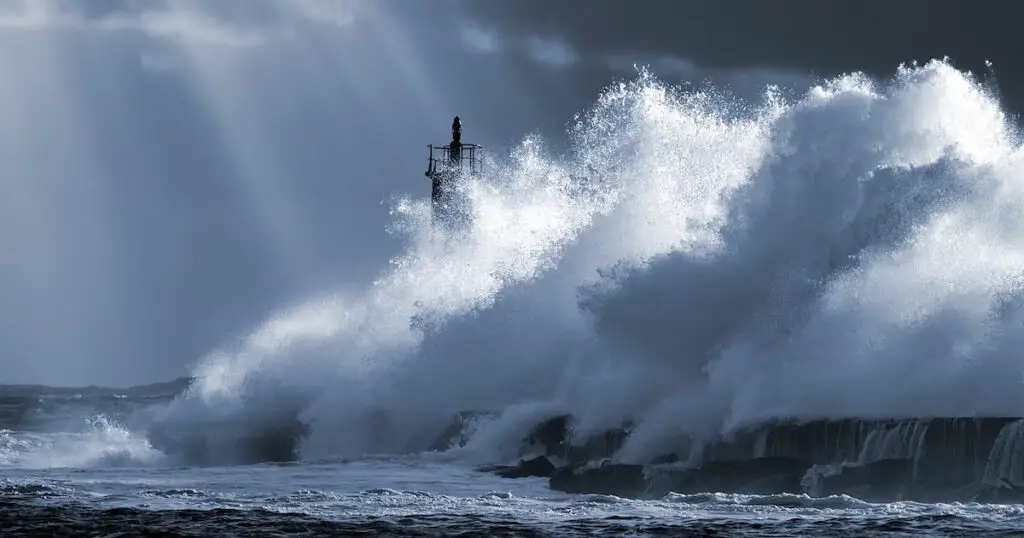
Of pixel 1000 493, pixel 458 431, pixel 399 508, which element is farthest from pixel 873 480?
pixel 458 431

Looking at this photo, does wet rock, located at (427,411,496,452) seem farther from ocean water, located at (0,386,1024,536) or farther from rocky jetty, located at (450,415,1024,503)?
rocky jetty, located at (450,415,1024,503)

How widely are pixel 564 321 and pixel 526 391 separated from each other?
55.2 inches

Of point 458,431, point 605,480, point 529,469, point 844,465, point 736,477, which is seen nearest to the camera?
point 844,465

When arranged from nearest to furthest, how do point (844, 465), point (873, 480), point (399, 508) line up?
point (399, 508) < point (873, 480) < point (844, 465)

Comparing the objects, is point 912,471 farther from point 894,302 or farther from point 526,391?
point 526,391

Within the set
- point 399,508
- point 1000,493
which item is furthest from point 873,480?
point 399,508

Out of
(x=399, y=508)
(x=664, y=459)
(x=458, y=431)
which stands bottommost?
(x=399, y=508)

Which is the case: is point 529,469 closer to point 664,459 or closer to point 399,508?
point 664,459

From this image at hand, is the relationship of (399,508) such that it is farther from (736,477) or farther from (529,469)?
(529,469)

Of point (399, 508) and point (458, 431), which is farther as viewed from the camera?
point (458, 431)

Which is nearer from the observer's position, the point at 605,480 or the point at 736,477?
the point at 736,477

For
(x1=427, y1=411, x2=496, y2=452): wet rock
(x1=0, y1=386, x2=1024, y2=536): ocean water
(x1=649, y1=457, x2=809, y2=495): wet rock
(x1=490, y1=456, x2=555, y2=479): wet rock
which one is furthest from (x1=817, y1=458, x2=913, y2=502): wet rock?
(x1=427, y1=411, x2=496, y2=452): wet rock

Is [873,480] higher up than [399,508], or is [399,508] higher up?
[873,480]

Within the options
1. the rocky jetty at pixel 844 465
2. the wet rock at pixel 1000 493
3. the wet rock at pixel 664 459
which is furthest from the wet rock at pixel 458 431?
the wet rock at pixel 1000 493
